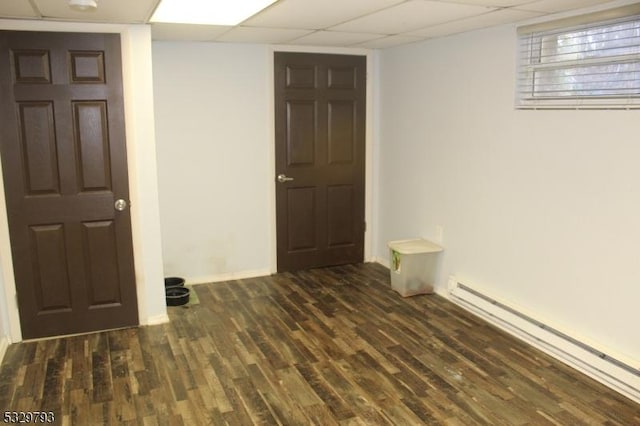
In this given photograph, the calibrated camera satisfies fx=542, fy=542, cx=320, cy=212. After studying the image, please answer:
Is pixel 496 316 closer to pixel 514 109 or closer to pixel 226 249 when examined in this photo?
pixel 514 109

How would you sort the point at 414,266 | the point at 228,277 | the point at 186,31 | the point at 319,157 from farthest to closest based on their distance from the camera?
the point at 319,157 → the point at 228,277 → the point at 414,266 → the point at 186,31

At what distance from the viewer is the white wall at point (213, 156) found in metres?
4.56

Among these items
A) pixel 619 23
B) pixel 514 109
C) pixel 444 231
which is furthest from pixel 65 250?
pixel 619 23

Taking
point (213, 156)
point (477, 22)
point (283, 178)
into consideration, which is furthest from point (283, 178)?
point (477, 22)

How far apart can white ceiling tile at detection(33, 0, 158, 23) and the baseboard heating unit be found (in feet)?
9.69

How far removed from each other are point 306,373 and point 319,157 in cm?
240

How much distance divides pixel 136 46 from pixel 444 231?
8.99ft

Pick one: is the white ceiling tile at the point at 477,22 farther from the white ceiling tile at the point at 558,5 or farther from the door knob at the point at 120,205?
the door knob at the point at 120,205

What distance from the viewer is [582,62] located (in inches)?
125

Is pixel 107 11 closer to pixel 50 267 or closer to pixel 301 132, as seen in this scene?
pixel 50 267

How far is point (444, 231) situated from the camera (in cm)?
451

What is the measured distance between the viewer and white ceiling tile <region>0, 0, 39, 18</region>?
2850 millimetres

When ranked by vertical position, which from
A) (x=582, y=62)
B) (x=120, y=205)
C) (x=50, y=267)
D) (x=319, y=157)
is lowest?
(x=50, y=267)

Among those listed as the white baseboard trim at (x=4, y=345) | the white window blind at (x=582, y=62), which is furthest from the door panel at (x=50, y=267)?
the white window blind at (x=582, y=62)
